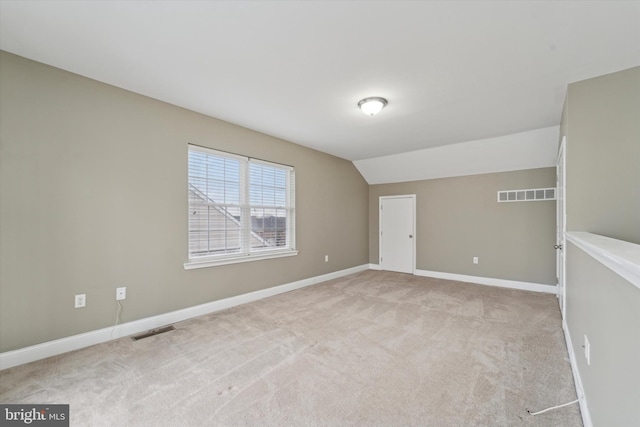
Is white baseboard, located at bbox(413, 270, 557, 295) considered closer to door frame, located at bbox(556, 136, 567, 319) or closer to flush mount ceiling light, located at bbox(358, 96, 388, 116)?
door frame, located at bbox(556, 136, 567, 319)

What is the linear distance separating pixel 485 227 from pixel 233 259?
4462 mm

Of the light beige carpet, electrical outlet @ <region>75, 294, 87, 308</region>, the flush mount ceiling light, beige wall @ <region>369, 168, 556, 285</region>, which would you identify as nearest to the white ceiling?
the flush mount ceiling light

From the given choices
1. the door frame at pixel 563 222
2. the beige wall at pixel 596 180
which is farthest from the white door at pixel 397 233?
the beige wall at pixel 596 180

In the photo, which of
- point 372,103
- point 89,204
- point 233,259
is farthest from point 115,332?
point 372,103

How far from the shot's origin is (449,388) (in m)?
1.94

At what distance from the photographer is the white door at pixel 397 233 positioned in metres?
5.88

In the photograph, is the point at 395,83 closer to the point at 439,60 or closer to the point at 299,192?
the point at 439,60

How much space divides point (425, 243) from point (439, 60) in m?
4.11

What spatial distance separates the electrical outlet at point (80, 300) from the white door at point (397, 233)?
206 inches

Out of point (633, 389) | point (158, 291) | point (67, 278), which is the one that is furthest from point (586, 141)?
point (67, 278)

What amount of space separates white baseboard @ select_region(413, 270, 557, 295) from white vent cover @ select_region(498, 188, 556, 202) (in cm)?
142

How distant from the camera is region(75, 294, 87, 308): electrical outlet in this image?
8.20 ft
